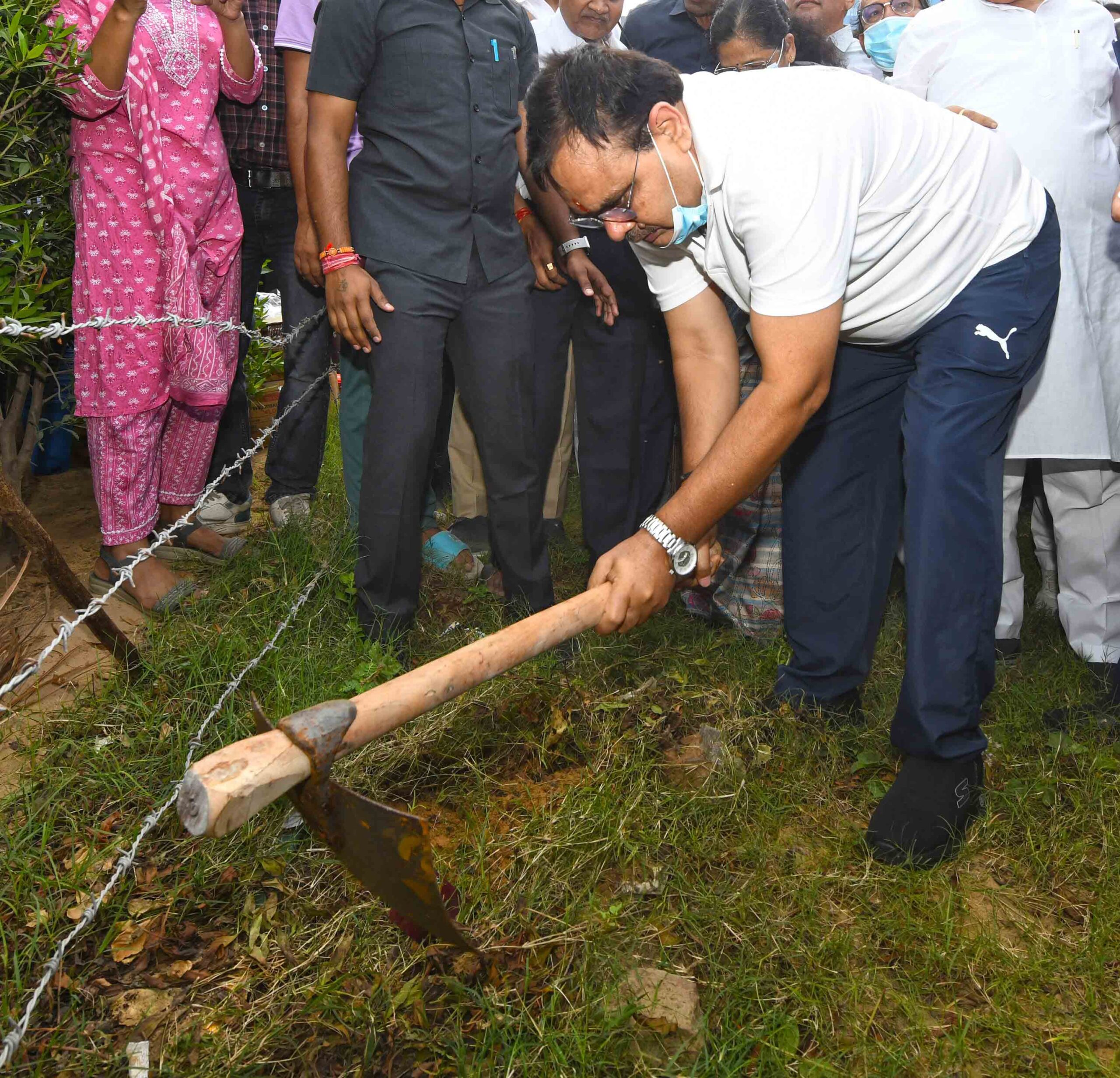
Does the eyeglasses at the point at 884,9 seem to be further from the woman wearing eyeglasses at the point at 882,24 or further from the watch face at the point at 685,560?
the watch face at the point at 685,560

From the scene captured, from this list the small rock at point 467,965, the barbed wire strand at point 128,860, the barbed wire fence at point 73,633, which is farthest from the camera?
the small rock at point 467,965

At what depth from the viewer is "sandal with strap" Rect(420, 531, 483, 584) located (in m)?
3.86

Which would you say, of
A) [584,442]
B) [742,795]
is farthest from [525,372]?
[742,795]

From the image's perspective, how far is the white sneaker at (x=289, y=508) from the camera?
13.5 ft

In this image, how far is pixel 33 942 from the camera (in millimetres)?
2031

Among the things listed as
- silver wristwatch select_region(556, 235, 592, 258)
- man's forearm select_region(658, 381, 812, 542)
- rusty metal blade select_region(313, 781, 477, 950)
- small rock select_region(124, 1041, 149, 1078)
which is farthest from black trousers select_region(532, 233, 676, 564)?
small rock select_region(124, 1041, 149, 1078)

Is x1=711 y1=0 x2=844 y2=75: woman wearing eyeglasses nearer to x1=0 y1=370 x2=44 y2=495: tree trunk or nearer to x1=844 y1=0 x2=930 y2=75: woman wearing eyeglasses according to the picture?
x1=844 y1=0 x2=930 y2=75: woman wearing eyeglasses

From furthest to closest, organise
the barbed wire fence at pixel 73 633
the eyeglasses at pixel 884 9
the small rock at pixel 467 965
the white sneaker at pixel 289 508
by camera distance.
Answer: the eyeglasses at pixel 884 9 < the white sneaker at pixel 289 508 < the small rock at pixel 467 965 < the barbed wire fence at pixel 73 633

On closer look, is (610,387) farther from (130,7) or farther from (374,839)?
(374,839)

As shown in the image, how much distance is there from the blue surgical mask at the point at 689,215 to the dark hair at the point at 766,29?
1.50m

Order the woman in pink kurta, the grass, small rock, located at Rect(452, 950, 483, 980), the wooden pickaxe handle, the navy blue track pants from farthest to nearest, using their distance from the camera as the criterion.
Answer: the woman in pink kurta → the navy blue track pants → small rock, located at Rect(452, 950, 483, 980) → the grass → the wooden pickaxe handle

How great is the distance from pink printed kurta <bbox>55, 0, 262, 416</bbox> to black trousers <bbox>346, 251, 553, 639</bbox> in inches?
29.0

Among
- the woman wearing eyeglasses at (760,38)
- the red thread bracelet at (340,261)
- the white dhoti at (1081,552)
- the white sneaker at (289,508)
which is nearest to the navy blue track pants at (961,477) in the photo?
the white dhoti at (1081,552)

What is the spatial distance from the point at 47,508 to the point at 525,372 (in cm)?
258
